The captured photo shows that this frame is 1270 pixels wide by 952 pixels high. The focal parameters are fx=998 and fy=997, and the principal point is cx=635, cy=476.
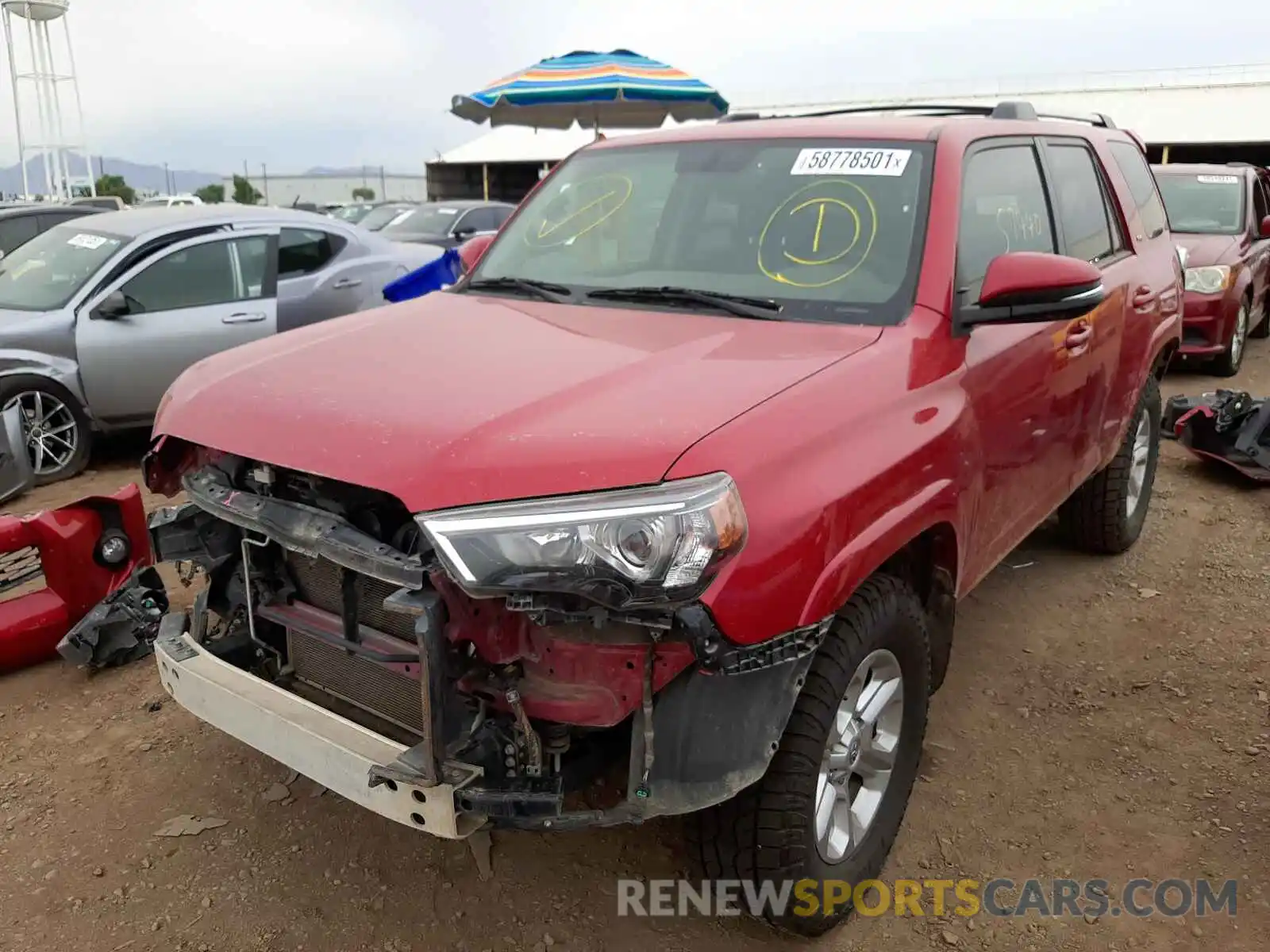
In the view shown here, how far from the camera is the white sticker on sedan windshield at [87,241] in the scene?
254 inches

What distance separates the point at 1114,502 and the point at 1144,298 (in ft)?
3.19

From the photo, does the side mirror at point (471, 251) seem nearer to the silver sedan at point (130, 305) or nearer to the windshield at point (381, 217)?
the silver sedan at point (130, 305)

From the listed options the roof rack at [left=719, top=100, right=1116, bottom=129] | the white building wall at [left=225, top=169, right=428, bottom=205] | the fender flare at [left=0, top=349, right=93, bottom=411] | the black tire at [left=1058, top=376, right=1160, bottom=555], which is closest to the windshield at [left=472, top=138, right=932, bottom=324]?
the roof rack at [left=719, top=100, right=1116, bottom=129]

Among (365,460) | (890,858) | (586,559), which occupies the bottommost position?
(890,858)

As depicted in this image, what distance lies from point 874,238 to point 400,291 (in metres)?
3.52

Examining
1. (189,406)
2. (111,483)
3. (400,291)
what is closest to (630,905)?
(189,406)

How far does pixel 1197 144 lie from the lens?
24.4m

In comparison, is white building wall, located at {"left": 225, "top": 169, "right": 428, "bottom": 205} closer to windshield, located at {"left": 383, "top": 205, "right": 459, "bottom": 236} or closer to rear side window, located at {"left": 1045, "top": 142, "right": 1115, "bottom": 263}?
windshield, located at {"left": 383, "top": 205, "right": 459, "bottom": 236}

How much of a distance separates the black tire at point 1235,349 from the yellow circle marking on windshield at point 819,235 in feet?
24.0

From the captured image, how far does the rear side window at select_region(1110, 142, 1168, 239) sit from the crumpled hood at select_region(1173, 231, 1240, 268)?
433cm

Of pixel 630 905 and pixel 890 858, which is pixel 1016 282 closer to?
pixel 890 858

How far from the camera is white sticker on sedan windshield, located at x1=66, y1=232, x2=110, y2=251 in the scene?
645cm

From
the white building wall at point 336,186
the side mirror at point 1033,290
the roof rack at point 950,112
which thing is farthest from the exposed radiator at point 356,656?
the white building wall at point 336,186

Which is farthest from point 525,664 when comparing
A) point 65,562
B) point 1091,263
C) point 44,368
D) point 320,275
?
point 320,275
